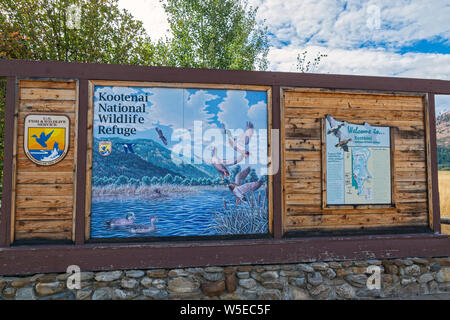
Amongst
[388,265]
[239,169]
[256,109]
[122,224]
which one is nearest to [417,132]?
[388,265]

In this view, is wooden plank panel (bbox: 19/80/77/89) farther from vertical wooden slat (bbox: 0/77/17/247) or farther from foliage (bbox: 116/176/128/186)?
foliage (bbox: 116/176/128/186)

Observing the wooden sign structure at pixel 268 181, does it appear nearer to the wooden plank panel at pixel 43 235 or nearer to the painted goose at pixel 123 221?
the wooden plank panel at pixel 43 235

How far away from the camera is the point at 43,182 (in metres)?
4.02

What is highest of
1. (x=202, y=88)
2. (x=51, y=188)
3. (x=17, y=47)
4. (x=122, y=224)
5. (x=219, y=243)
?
(x=17, y=47)

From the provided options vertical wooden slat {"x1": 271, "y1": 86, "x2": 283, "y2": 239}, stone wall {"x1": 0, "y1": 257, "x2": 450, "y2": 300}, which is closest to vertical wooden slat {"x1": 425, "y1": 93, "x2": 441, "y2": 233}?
stone wall {"x1": 0, "y1": 257, "x2": 450, "y2": 300}

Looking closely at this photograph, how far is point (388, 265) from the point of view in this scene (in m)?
4.51

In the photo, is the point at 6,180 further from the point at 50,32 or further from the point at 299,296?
the point at 50,32

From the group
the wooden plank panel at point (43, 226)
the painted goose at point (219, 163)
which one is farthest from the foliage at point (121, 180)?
the painted goose at point (219, 163)

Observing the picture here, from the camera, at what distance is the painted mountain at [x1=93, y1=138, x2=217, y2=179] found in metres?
4.16

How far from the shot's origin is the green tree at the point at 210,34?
1407 centimetres

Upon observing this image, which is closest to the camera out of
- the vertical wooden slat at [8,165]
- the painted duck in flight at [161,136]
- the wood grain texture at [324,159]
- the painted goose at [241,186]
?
the vertical wooden slat at [8,165]

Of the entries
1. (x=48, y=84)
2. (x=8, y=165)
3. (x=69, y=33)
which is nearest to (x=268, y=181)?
(x=48, y=84)

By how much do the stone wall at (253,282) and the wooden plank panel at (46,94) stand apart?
253 centimetres
